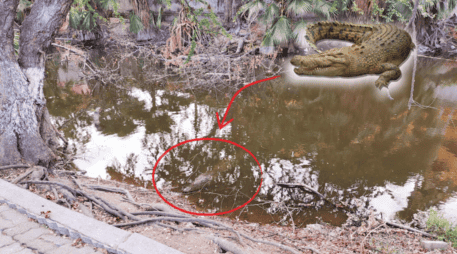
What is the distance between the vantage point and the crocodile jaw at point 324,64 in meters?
5.21

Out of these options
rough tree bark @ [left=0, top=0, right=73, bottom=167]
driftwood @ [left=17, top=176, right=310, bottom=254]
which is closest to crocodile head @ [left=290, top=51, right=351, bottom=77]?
driftwood @ [left=17, top=176, right=310, bottom=254]

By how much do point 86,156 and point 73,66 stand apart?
733 centimetres

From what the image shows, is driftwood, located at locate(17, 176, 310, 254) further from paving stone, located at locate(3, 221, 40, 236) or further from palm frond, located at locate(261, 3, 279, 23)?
palm frond, located at locate(261, 3, 279, 23)

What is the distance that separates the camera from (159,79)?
8656mm

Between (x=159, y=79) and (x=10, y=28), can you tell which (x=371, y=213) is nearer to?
(x=10, y=28)

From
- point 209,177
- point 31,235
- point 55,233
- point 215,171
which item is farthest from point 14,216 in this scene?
point 215,171

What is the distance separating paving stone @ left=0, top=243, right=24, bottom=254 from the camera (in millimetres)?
1904

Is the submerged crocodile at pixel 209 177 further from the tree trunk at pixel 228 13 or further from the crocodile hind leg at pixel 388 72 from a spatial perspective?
the tree trunk at pixel 228 13

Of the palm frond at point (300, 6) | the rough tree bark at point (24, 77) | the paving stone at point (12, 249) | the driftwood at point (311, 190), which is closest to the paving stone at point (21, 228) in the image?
the paving stone at point (12, 249)

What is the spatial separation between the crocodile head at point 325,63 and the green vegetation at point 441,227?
10.0 feet

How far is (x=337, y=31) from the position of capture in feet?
20.4

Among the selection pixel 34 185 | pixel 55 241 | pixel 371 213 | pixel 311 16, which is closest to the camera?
pixel 55 241

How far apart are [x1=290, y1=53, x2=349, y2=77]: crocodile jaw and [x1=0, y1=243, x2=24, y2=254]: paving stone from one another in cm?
502

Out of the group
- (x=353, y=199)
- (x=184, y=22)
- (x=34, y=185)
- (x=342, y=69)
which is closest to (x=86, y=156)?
(x=34, y=185)
